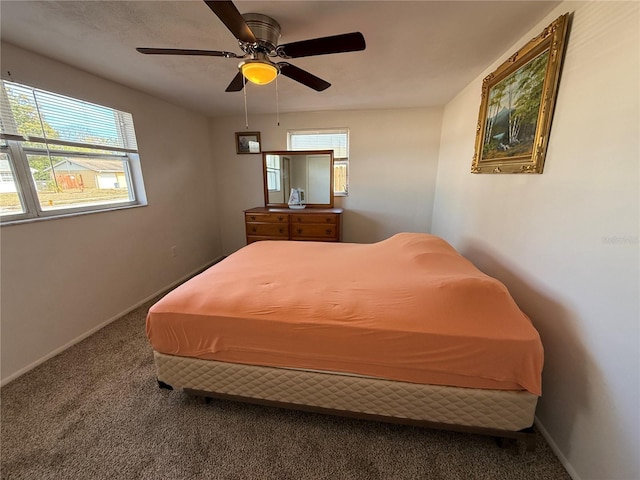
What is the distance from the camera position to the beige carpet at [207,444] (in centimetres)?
117

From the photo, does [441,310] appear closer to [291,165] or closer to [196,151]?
[291,165]

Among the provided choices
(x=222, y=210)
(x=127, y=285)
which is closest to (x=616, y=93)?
(x=127, y=285)

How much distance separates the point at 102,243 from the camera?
2.30 metres

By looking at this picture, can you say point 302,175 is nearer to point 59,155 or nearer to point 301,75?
point 301,75

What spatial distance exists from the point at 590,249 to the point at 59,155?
3506 mm

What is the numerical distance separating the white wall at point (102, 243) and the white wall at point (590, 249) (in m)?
3.38

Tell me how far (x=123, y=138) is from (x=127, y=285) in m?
1.51

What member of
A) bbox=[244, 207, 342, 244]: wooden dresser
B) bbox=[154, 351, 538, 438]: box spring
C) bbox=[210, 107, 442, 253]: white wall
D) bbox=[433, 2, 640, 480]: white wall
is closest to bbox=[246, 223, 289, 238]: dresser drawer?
bbox=[244, 207, 342, 244]: wooden dresser

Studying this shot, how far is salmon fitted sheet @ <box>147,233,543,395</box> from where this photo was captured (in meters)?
1.16

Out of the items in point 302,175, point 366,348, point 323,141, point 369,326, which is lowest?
point 366,348

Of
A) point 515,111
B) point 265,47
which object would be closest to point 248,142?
point 265,47

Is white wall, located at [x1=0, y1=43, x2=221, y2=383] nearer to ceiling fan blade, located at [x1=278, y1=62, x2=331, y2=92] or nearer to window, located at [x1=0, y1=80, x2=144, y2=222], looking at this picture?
window, located at [x1=0, y1=80, x2=144, y2=222]

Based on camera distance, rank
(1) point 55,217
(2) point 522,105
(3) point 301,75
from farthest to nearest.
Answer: (1) point 55,217 < (3) point 301,75 < (2) point 522,105

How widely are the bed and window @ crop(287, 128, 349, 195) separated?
92.6 inches
